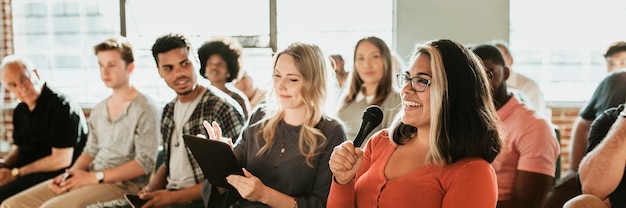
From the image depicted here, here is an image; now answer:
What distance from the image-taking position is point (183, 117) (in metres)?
2.85

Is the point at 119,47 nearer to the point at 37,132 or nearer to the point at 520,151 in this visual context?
the point at 37,132

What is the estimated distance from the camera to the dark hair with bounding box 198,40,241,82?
12.2 ft

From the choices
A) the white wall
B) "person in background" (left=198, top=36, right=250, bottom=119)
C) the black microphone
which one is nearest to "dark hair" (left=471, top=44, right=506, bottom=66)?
the black microphone

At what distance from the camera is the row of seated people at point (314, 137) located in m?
1.64

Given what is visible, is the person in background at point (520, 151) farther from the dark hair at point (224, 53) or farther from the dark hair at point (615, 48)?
the dark hair at point (615, 48)

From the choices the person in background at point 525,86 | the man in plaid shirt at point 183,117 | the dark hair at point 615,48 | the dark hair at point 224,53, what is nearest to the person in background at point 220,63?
the dark hair at point 224,53

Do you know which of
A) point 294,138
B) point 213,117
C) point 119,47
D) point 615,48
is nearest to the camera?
point 294,138

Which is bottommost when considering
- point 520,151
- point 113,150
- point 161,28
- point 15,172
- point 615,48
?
point 15,172

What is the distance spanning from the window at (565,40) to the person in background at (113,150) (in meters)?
3.15

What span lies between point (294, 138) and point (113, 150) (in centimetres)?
137

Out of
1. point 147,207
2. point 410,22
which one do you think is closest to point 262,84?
point 410,22

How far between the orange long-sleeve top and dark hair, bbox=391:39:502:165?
0.12 feet

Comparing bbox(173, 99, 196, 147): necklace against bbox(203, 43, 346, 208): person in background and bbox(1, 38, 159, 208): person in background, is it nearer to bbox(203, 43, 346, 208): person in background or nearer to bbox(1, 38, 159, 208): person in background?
bbox(1, 38, 159, 208): person in background

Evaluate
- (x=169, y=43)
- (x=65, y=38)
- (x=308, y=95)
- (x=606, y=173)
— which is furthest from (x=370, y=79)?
(x=65, y=38)
